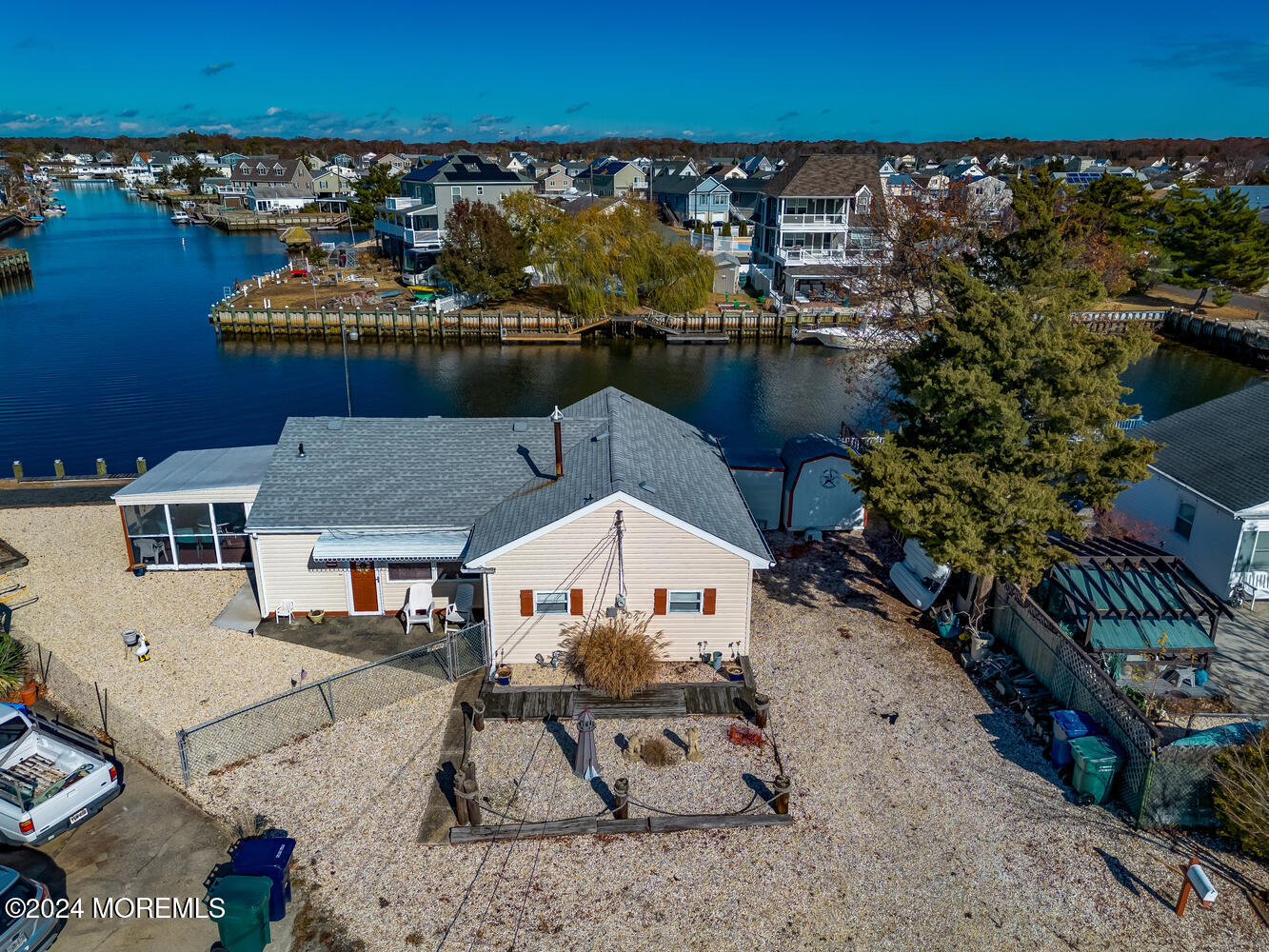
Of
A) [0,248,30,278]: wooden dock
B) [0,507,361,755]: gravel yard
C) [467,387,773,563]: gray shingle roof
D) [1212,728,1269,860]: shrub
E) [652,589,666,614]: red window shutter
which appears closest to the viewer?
[1212,728,1269,860]: shrub

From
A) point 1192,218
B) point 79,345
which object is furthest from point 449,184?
point 1192,218

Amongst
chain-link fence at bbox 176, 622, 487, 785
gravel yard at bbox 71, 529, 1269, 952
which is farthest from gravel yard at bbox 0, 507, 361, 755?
gravel yard at bbox 71, 529, 1269, 952

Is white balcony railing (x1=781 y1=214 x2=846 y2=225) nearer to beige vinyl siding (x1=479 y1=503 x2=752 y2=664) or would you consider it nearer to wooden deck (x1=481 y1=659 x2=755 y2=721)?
beige vinyl siding (x1=479 y1=503 x2=752 y2=664)

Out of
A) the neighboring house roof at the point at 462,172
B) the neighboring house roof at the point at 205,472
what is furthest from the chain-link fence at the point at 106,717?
the neighboring house roof at the point at 462,172

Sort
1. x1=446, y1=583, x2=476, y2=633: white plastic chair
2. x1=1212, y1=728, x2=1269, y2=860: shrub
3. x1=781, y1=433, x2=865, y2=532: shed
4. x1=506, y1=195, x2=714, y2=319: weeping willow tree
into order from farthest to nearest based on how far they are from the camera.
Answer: x1=506, y1=195, x2=714, y2=319: weeping willow tree
x1=781, y1=433, x2=865, y2=532: shed
x1=446, y1=583, x2=476, y2=633: white plastic chair
x1=1212, y1=728, x2=1269, y2=860: shrub

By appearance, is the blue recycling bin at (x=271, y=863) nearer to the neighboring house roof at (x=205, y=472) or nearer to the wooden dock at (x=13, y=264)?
the neighboring house roof at (x=205, y=472)

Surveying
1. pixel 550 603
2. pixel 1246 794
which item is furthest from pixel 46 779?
pixel 1246 794

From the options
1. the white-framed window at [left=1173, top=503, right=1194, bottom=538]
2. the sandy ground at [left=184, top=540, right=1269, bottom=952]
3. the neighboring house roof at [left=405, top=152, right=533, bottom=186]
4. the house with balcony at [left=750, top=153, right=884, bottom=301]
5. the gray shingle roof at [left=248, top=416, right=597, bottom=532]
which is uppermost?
the neighboring house roof at [left=405, top=152, right=533, bottom=186]
